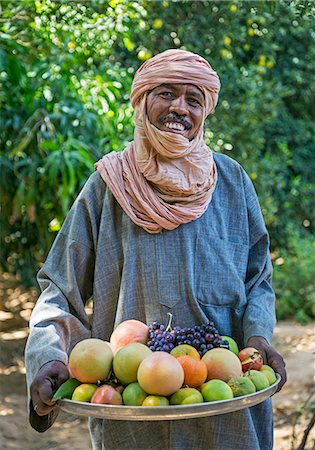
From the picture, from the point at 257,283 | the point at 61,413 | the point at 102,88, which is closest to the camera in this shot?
Answer: the point at 257,283

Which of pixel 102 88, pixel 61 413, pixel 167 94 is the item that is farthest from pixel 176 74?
pixel 61 413

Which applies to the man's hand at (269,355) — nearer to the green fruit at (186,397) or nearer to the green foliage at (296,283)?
the green fruit at (186,397)

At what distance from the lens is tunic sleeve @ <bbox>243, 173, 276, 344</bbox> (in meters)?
1.98

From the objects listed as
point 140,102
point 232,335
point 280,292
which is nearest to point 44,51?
point 140,102

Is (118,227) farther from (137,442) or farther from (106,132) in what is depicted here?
(106,132)

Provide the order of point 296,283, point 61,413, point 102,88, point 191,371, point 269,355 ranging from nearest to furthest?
point 191,371 < point 269,355 < point 102,88 < point 61,413 < point 296,283

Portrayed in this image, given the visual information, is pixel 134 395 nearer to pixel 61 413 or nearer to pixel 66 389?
pixel 66 389

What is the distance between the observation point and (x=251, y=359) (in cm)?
181

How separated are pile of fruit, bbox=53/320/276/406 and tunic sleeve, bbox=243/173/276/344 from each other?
5.9 inches

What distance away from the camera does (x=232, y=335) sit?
6.81 feet

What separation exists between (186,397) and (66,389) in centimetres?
27

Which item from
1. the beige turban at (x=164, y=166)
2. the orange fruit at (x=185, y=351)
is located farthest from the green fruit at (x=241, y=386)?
the beige turban at (x=164, y=166)

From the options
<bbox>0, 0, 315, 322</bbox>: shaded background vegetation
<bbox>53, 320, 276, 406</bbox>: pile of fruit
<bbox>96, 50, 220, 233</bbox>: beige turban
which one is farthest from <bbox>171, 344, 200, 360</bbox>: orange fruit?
<bbox>0, 0, 315, 322</bbox>: shaded background vegetation

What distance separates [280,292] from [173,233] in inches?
201
